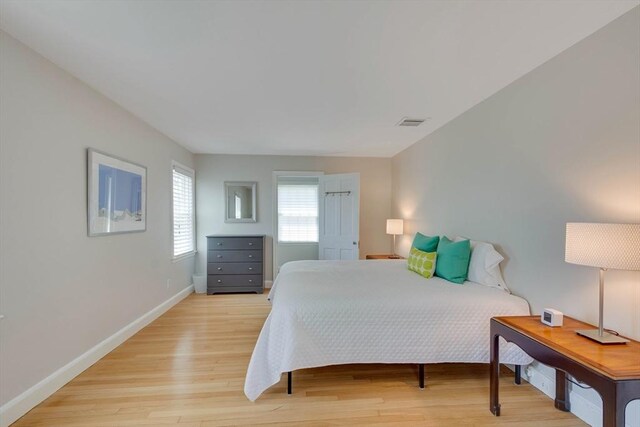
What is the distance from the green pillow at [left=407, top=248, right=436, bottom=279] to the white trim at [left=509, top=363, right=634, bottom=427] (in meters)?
1.02

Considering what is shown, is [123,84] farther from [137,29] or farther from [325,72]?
[325,72]

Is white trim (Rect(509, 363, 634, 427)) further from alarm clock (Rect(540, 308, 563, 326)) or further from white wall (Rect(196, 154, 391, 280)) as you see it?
white wall (Rect(196, 154, 391, 280))

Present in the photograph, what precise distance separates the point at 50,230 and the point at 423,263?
3105 millimetres

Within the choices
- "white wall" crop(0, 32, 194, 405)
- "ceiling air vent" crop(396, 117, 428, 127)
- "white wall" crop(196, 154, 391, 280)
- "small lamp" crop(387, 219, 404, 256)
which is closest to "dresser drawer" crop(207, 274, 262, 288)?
"white wall" crop(196, 154, 391, 280)

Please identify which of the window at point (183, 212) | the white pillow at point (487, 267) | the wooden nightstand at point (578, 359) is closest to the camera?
the wooden nightstand at point (578, 359)

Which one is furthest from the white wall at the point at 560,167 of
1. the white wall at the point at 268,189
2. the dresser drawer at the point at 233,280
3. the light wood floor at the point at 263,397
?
the dresser drawer at the point at 233,280

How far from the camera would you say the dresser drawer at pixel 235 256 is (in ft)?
15.8

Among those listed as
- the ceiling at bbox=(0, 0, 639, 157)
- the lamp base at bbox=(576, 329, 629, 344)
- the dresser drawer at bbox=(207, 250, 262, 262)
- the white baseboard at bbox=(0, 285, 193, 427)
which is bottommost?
the white baseboard at bbox=(0, 285, 193, 427)

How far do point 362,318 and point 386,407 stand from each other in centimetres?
59

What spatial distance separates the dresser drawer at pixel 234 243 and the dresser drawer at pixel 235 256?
82 millimetres

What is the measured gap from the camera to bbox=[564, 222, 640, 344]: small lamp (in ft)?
4.39

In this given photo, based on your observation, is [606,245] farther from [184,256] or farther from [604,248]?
[184,256]

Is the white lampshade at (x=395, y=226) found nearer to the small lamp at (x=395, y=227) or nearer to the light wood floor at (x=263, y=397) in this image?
the small lamp at (x=395, y=227)

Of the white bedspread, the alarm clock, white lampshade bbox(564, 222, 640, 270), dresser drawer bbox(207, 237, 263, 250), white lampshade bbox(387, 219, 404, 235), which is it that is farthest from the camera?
dresser drawer bbox(207, 237, 263, 250)
